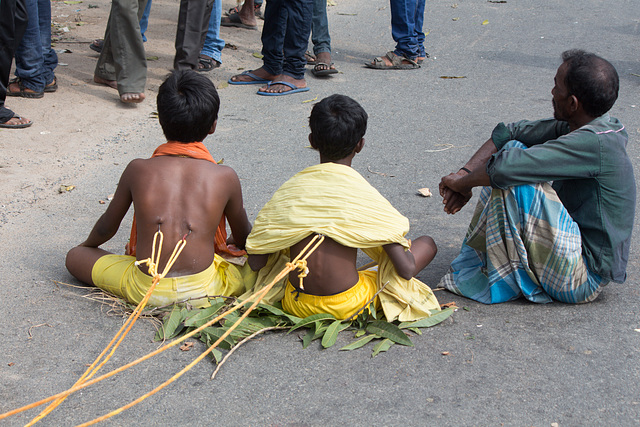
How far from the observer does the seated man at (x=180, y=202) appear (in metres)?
2.53

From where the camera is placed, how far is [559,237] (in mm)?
2553

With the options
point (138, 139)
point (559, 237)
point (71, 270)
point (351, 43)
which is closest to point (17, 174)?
point (138, 139)

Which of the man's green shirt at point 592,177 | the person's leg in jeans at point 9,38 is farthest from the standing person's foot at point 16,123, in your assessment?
the man's green shirt at point 592,177

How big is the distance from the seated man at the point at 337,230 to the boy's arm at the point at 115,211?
0.58 metres

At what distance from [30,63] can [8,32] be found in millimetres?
643

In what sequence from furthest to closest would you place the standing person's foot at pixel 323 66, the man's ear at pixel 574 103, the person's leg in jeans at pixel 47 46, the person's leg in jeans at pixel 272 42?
the standing person's foot at pixel 323 66
the person's leg in jeans at pixel 272 42
the person's leg in jeans at pixel 47 46
the man's ear at pixel 574 103

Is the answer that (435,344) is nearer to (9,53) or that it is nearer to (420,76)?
(9,53)

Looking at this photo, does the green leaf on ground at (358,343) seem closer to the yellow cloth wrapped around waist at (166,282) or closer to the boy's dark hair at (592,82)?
the yellow cloth wrapped around waist at (166,282)

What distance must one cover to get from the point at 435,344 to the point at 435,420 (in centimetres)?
47

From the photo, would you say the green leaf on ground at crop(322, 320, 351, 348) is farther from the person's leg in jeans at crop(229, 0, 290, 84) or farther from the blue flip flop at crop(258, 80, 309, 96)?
the person's leg in jeans at crop(229, 0, 290, 84)

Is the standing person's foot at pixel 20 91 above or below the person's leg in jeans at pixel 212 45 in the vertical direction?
below

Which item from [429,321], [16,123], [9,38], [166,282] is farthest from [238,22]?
[429,321]

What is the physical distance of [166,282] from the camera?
8.43 feet

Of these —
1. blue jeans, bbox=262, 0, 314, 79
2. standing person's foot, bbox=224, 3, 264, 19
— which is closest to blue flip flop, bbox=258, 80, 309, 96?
blue jeans, bbox=262, 0, 314, 79
